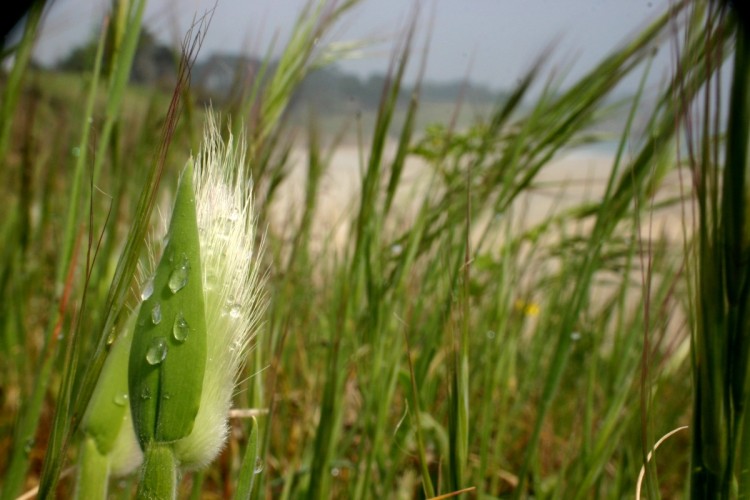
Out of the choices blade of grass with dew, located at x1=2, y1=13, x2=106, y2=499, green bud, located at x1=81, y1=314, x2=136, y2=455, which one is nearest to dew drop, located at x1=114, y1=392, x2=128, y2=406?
green bud, located at x1=81, y1=314, x2=136, y2=455

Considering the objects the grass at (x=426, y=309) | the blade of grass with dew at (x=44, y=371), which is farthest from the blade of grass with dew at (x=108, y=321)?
the blade of grass with dew at (x=44, y=371)

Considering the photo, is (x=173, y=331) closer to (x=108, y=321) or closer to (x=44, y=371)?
(x=108, y=321)

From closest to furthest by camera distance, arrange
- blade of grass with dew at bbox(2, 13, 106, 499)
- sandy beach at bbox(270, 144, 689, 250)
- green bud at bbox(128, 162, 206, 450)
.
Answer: green bud at bbox(128, 162, 206, 450)
blade of grass with dew at bbox(2, 13, 106, 499)
sandy beach at bbox(270, 144, 689, 250)

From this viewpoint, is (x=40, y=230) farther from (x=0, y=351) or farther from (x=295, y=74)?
(x=295, y=74)

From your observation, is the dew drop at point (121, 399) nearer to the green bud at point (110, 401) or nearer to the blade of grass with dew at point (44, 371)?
the green bud at point (110, 401)

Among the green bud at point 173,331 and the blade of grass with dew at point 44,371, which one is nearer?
the green bud at point 173,331

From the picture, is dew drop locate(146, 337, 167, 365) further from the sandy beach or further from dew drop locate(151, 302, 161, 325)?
the sandy beach

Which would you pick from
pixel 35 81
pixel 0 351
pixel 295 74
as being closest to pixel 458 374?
pixel 295 74
